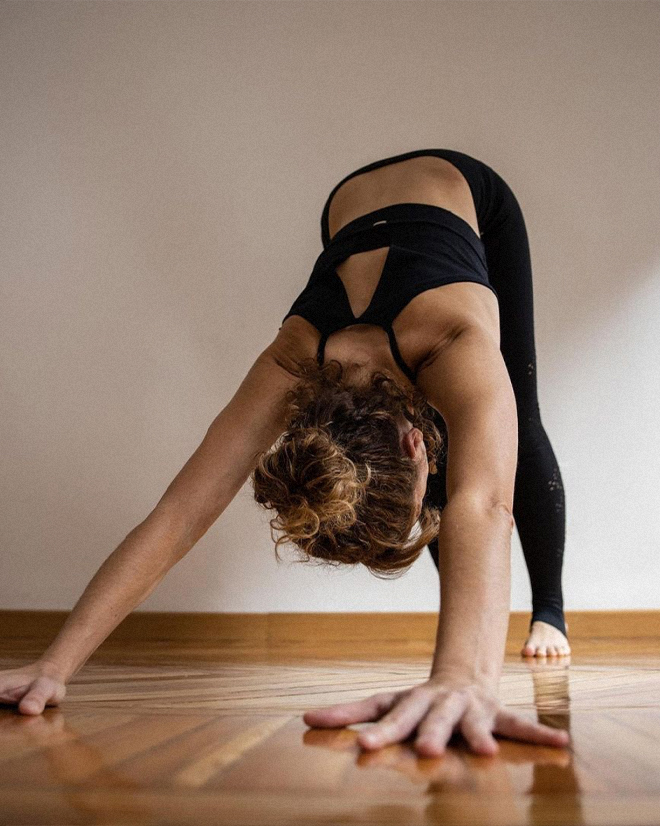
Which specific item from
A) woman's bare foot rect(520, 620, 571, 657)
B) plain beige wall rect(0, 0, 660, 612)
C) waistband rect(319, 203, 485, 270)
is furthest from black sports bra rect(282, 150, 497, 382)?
plain beige wall rect(0, 0, 660, 612)

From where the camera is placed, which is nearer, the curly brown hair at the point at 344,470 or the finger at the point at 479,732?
the finger at the point at 479,732

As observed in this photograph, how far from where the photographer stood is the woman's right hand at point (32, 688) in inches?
39.1

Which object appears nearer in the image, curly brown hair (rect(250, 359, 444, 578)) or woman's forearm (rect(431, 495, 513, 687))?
woman's forearm (rect(431, 495, 513, 687))

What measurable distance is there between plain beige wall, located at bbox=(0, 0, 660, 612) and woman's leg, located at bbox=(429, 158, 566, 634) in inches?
27.5

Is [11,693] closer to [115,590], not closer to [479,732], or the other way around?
[115,590]

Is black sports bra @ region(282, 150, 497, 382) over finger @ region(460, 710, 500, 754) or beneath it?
over

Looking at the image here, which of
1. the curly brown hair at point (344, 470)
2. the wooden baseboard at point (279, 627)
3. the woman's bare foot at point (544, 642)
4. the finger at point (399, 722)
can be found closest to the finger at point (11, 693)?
the curly brown hair at point (344, 470)

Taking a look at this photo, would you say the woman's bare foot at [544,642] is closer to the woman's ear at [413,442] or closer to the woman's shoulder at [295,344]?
the woman's ear at [413,442]

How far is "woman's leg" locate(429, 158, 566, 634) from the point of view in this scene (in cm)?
189

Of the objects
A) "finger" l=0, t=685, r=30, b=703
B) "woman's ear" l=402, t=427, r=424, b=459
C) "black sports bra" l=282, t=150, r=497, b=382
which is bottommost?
"finger" l=0, t=685, r=30, b=703

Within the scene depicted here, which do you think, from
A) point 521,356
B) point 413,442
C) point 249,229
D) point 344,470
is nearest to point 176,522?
point 344,470

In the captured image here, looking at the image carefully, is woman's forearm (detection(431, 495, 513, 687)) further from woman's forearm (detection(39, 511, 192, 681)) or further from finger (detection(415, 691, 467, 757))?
woman's forearm (detection(39, 511, 192, 681))

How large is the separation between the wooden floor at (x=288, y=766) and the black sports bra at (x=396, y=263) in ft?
2.01

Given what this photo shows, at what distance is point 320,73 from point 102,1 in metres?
0.80
